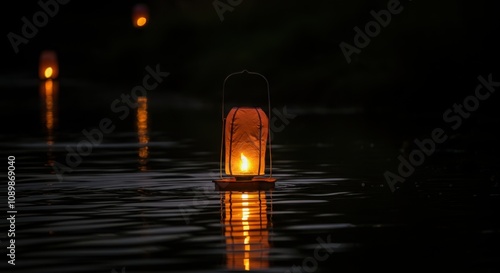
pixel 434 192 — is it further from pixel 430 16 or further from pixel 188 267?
pixel 430 16

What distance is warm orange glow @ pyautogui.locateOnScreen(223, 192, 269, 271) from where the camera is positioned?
1642cm

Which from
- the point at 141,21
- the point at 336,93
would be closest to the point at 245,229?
the point at 336,93

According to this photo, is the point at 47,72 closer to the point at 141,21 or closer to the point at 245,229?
the point at 141,21

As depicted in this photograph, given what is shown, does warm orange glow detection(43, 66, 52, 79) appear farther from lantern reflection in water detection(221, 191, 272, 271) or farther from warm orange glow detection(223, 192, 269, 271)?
warm orange glow detection(223, 192, 269, 271)

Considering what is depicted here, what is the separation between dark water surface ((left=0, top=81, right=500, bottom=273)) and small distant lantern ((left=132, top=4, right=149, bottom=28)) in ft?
155

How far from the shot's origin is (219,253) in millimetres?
17094

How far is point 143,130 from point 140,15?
41.2 metres

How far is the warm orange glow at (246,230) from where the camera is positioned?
1642 centimetres

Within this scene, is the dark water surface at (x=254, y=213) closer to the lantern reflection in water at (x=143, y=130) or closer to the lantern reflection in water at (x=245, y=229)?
the lantern reflection in water at (x=245, y=229)

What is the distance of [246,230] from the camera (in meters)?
19.4

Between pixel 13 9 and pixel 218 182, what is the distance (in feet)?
251

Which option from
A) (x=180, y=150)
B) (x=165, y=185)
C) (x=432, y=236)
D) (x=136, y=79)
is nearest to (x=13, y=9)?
(x=136, y=79)

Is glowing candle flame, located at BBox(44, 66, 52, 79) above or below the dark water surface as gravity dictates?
above

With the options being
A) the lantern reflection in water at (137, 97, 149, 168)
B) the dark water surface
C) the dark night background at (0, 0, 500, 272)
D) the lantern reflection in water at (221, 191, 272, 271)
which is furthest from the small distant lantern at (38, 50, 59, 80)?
the lantern reflection in water at (221, 191, 272, 271)
